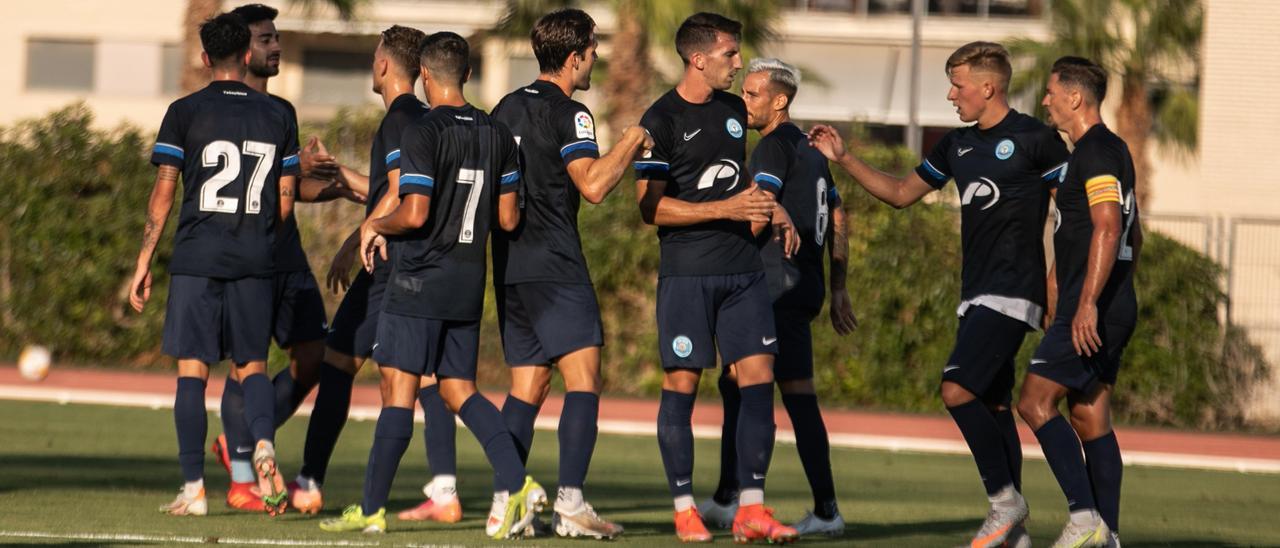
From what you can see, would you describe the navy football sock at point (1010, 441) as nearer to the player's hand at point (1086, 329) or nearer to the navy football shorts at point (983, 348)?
the navy football shorts at point (983, 348)

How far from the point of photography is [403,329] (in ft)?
25.1

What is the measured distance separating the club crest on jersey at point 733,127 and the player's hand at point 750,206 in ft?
1.08

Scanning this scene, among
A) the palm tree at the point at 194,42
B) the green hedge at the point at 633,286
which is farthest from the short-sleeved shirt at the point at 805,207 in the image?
the palm tree at the point at 194,42

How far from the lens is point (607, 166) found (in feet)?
24.3

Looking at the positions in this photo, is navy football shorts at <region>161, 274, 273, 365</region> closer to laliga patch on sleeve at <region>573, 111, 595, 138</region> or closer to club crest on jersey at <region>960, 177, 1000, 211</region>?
laliga patch on sleeve at <region>573, 111, 595, 138</region>

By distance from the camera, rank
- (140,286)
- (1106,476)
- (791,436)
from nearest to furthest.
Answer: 1. (1106,476)
2. (140,286)
3. (791,436)

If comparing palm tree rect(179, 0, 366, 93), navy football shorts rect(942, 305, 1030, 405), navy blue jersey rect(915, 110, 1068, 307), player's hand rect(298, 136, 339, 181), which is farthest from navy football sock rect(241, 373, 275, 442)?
palm tree rect(179, 0, 366, 93)

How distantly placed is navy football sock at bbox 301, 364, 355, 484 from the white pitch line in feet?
19.4

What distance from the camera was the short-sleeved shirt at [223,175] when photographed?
8352 mm

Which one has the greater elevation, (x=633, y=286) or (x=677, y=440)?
(x=633, y=286)

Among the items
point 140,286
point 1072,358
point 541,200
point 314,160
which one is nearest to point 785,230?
point 541,200

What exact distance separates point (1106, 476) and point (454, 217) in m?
3.11

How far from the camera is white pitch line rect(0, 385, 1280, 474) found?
46.3 ft

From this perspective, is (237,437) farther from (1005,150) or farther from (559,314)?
(1005,150)
